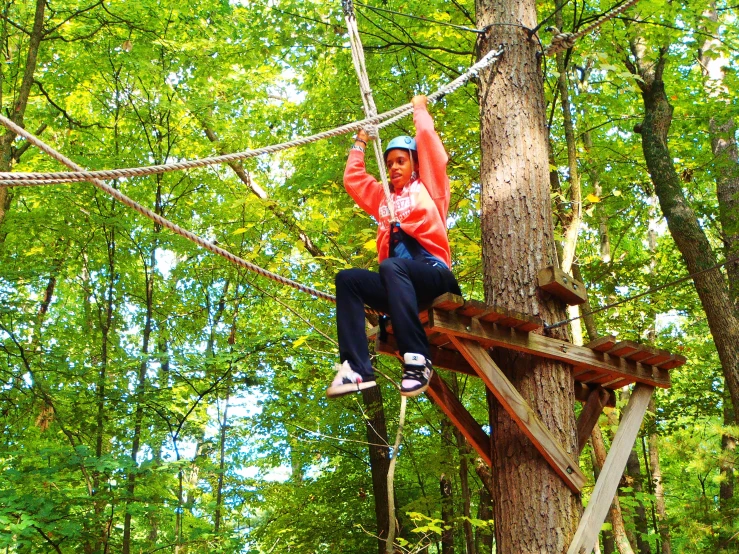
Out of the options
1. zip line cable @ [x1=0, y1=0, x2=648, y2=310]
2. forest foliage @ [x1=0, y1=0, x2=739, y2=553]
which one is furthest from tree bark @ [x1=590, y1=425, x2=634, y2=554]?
zip line cable @ [x1=0, y1=0, x2=648, y2=310]

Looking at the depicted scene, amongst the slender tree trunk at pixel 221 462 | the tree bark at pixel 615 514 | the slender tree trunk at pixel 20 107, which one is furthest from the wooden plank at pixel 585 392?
the slender tree trunk at pixel 20 107

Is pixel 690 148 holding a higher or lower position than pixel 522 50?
higher

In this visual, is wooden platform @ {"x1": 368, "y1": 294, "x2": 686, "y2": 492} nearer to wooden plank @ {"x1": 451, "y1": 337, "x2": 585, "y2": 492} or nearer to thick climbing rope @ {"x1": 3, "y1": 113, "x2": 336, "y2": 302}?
wooden plank @ {"x1": 451, "y1": 337, "x2": 585, "y2": 492}

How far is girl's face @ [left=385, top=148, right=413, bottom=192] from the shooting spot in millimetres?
3047

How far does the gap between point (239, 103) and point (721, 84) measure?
5614 millimetres

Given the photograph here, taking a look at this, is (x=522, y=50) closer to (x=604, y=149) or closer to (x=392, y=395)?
(x=604, y=149)

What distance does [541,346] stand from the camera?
109 inches

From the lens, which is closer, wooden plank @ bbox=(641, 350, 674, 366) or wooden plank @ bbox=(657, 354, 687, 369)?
wooden plank @ bbox=(641, 350, 674, 366)

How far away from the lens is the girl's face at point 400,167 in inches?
120

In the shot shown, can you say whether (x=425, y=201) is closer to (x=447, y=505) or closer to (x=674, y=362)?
(x=674, y=362)

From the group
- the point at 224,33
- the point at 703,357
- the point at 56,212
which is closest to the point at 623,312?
the point at 703,357

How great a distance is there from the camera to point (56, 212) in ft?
25.6

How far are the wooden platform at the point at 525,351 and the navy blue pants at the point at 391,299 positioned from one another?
0.27 ft

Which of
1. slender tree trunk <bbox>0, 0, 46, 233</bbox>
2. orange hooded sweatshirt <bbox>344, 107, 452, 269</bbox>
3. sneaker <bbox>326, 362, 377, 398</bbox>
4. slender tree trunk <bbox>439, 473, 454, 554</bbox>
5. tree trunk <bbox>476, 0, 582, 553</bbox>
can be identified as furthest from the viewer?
slender tree trunk <bbox>439, 473, 454, 554</bbox>
